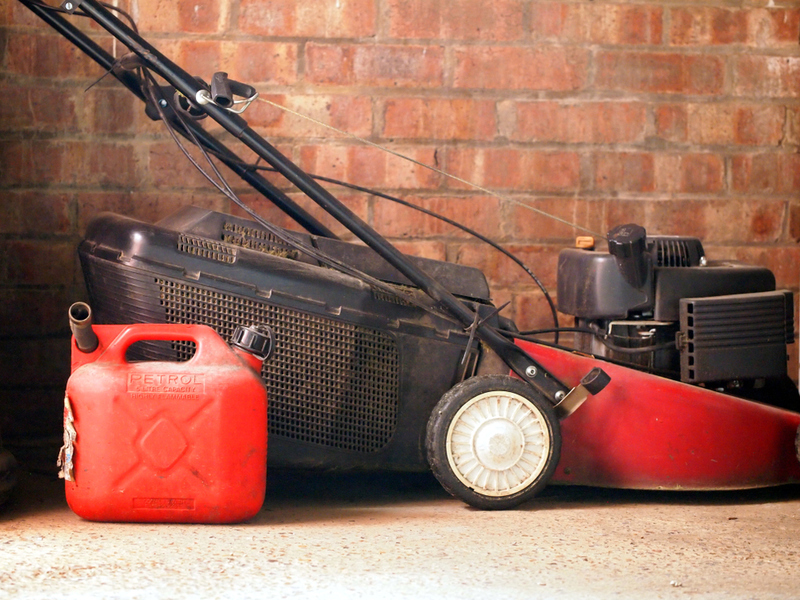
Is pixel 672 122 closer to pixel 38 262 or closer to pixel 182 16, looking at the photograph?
pixel 182 16

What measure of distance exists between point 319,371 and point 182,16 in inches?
43.2

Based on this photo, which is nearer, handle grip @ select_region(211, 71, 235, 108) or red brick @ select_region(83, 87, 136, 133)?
handle grip @ select_region(211, 71, 235, 108)

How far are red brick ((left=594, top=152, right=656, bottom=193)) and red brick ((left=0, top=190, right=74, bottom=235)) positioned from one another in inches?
55.2

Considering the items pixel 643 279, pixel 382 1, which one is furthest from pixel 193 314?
pixel 382 1

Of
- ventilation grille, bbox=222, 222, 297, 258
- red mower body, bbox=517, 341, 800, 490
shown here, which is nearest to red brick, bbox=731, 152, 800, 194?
red mower body, bbox=517, 341, 800, 490

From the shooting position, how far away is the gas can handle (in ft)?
5.14

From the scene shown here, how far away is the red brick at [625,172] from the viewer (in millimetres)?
2396

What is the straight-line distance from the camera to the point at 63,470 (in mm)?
1542

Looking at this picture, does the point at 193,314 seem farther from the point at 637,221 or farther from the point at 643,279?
the point at 637,221

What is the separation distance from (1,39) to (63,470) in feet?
4.04

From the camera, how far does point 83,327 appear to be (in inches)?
60.4

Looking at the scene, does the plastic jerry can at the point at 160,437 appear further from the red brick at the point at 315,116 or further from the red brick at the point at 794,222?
the red brick at the point at 794,222

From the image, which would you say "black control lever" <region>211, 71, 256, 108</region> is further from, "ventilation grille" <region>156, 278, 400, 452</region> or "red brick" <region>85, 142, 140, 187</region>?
"red brick" <region>85, 142, 140, 187</region>

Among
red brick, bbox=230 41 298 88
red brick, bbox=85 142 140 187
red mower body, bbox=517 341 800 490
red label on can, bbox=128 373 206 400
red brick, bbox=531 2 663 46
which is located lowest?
red mower body, bbox=517 341 800 490
